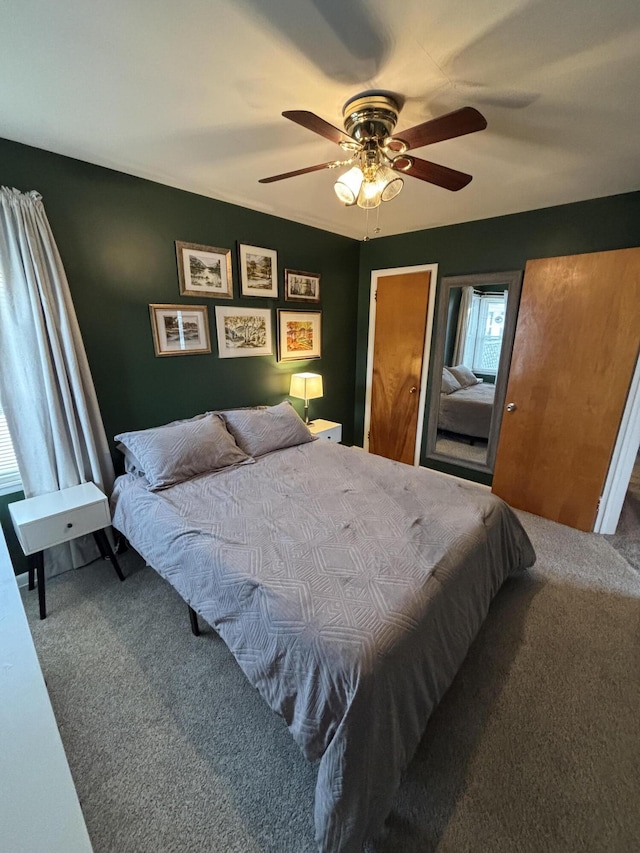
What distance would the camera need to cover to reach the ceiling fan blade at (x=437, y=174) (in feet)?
4.84

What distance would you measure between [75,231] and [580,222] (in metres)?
3.53

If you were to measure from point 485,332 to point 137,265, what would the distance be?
2.95 m

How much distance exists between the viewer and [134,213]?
2254 millimetres

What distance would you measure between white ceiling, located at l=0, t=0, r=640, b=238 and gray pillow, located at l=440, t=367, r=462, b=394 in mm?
1687

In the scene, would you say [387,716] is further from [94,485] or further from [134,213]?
[134,213]

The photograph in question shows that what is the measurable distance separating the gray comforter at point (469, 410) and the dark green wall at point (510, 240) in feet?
1.03

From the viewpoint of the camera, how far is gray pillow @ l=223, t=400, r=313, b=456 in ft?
8.50

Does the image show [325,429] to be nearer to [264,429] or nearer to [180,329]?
[264,429]

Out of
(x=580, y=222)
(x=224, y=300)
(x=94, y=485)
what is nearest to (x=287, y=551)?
(x=94, y=485)

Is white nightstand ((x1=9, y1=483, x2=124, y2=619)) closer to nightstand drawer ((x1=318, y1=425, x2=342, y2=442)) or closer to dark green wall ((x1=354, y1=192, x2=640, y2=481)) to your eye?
nightstand drawer ((x1=318, y1=425, x2=342, y2=442))

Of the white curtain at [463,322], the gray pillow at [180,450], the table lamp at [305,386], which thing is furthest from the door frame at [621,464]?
the gray pillow at [180,450]

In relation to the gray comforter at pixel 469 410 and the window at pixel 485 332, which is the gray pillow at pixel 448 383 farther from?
the window at pixel 485 332

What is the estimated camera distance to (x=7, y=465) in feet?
6.59

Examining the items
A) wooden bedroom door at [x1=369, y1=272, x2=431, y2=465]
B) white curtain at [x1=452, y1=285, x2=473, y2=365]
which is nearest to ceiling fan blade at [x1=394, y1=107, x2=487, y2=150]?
white curtain at [x1=452, y1=285, x2=473, y2=365]
